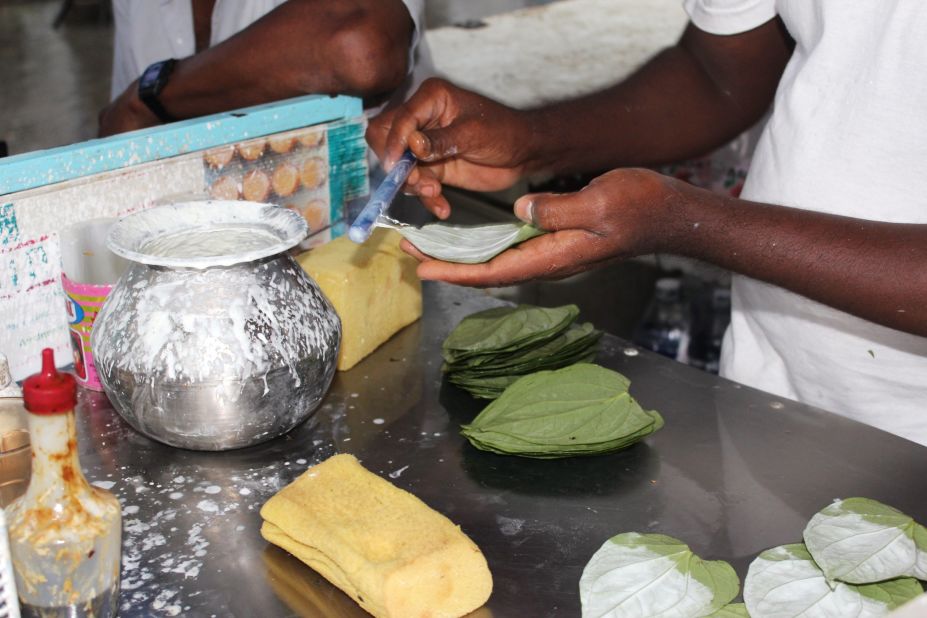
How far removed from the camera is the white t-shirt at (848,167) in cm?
130

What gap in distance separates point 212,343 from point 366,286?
36 cm

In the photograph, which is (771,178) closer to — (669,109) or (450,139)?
(669,109)

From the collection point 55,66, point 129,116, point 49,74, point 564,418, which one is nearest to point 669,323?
point 129,116

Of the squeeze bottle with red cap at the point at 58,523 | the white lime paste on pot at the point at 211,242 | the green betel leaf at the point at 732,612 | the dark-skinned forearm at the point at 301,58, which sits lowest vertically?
the green betel leaf at the point at 732,612

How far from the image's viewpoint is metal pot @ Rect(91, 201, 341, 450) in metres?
1.07

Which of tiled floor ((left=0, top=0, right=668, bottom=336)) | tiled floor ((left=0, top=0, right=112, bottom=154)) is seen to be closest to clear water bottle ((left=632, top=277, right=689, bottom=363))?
tiled floor ((left=0, top=0, right=668, bottom=336))

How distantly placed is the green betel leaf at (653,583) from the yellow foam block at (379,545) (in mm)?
110

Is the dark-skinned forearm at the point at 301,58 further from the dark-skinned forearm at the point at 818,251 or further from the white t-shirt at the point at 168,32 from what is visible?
the dark-skinned forearm at the point at 818,251

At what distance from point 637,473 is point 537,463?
0.40 ft

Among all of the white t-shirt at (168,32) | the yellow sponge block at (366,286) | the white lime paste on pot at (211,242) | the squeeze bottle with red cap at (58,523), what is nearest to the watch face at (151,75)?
the white t-shirt at (168,32)

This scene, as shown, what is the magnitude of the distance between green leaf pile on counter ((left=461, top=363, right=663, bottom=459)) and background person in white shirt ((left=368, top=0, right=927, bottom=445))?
15 cm

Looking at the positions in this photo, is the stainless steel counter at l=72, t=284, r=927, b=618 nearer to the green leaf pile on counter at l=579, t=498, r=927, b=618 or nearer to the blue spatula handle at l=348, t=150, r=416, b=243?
the green leaf pile on counter at l=579, t=498, r=927, b=618

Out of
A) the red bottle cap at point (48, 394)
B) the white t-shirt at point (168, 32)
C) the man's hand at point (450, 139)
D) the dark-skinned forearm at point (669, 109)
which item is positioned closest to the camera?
the red bottle cap at point (48, 394)

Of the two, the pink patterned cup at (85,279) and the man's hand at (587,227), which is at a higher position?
the man's hand at (587,227)
